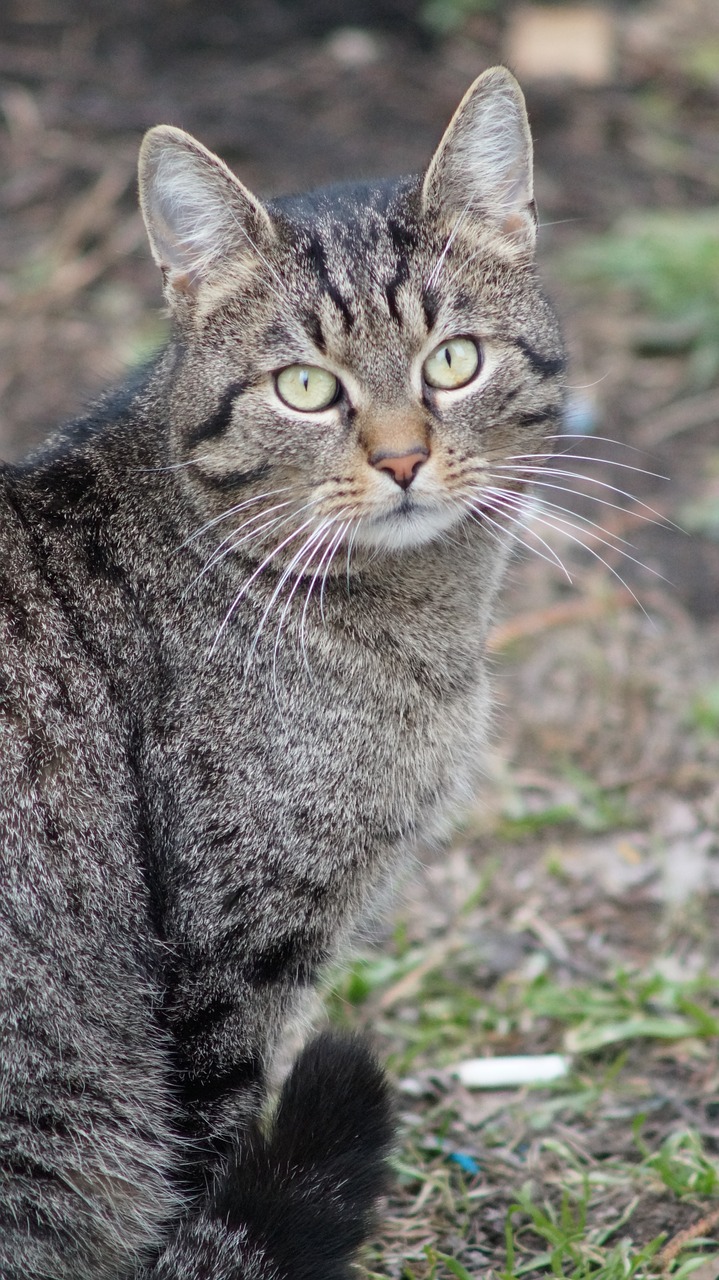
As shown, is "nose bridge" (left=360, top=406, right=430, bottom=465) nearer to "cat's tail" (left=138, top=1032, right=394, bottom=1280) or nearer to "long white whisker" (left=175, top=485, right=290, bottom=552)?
"long white whisker" (left=175, top=485, right=290, bottom=552)

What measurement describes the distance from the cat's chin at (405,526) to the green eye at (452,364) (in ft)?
0.82

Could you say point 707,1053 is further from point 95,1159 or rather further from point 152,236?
point 152,236

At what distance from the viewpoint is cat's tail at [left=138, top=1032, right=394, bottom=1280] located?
234 cm

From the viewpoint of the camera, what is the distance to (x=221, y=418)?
2.77 meters

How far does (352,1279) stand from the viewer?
94.8 inches

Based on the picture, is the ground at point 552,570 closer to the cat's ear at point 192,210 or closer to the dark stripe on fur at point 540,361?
the dark stripe on fur at point 540,361

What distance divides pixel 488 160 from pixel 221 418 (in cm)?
79

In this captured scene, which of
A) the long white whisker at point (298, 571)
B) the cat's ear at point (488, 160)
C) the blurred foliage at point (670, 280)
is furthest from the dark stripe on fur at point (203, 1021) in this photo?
the blurred foliage at point (670, 280)

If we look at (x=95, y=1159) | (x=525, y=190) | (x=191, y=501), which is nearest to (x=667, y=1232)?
(x=95, y=1159)

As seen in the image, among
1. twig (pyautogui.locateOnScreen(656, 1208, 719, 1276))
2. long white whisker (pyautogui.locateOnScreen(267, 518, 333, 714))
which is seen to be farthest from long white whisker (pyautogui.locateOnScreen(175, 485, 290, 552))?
twig (pyautogui.locateOnScreen(656, 1208, 719, 1276))

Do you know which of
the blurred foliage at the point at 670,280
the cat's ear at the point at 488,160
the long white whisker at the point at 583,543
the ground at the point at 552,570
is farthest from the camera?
the blurred foliage at the point at 670,280

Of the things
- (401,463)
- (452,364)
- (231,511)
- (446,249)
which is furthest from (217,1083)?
(446,249)

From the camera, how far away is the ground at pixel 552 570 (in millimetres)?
3150

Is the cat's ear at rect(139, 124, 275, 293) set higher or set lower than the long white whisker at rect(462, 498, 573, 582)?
higher
